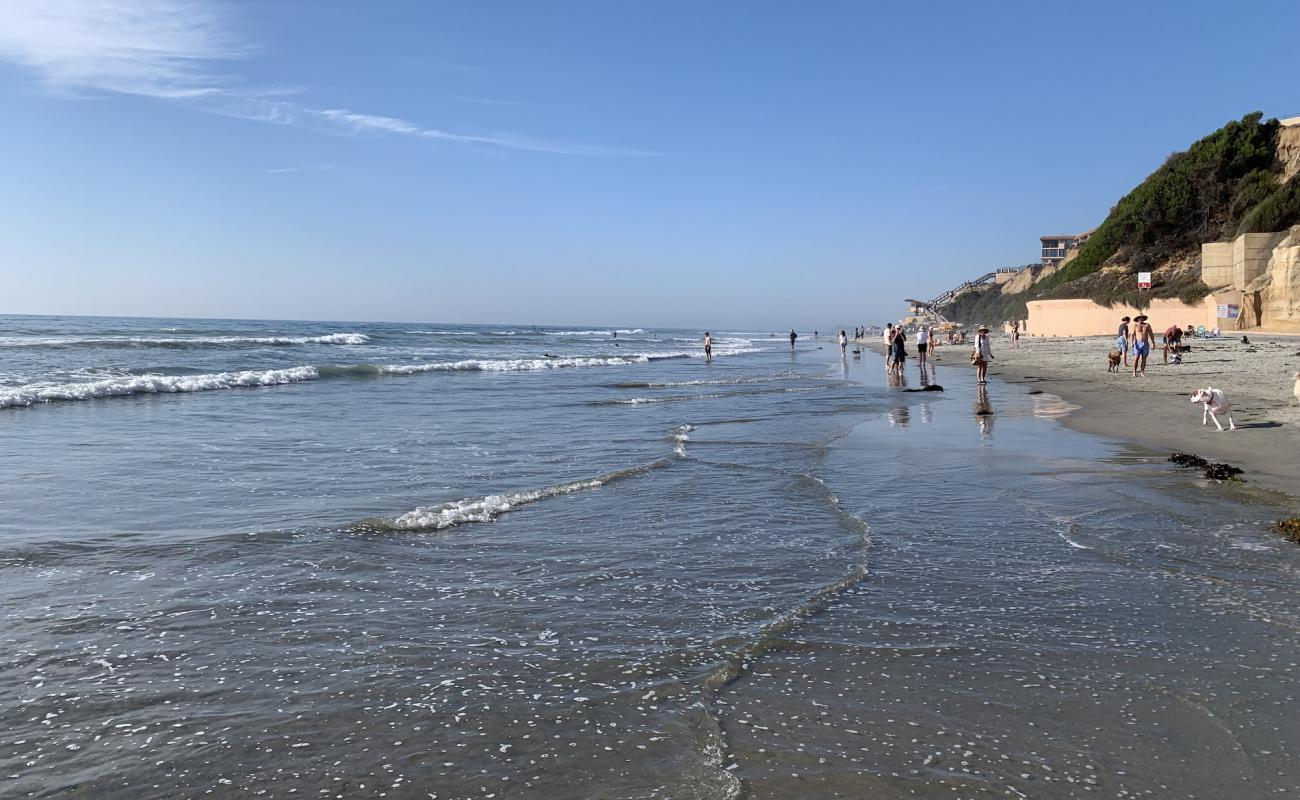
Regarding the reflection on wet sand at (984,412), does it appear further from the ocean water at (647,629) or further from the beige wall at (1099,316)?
the beige wall at (1099,316)

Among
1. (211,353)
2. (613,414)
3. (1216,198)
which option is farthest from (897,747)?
(1216,198)

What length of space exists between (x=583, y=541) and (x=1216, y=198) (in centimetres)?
6390

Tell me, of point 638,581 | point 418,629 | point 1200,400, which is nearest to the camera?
point 418,629

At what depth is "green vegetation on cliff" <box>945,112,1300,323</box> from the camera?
46656 millimetres

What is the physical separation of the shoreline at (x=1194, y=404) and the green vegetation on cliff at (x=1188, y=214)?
61.1 ft

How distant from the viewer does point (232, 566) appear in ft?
20.1

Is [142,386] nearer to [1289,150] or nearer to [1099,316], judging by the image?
[1099,316]

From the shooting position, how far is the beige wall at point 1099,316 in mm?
43469

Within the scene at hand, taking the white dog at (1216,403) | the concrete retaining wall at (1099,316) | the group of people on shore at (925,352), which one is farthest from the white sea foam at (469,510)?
the concrete retaining wall at (1099,316)

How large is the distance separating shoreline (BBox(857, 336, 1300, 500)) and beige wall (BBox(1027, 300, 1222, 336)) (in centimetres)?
1256

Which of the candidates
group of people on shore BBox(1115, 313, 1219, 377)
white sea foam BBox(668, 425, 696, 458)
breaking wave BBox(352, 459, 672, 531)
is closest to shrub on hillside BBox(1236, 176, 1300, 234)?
group of people on shore BBox(1115, 313, 1219, 377)

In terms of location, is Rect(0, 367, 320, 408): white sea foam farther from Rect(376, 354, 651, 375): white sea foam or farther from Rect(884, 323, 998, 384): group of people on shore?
Rect(884, 323, 998, 384): group of people on shore

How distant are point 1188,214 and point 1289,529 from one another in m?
61.0

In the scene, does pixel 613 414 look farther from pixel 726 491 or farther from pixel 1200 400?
pixel 1200 400
